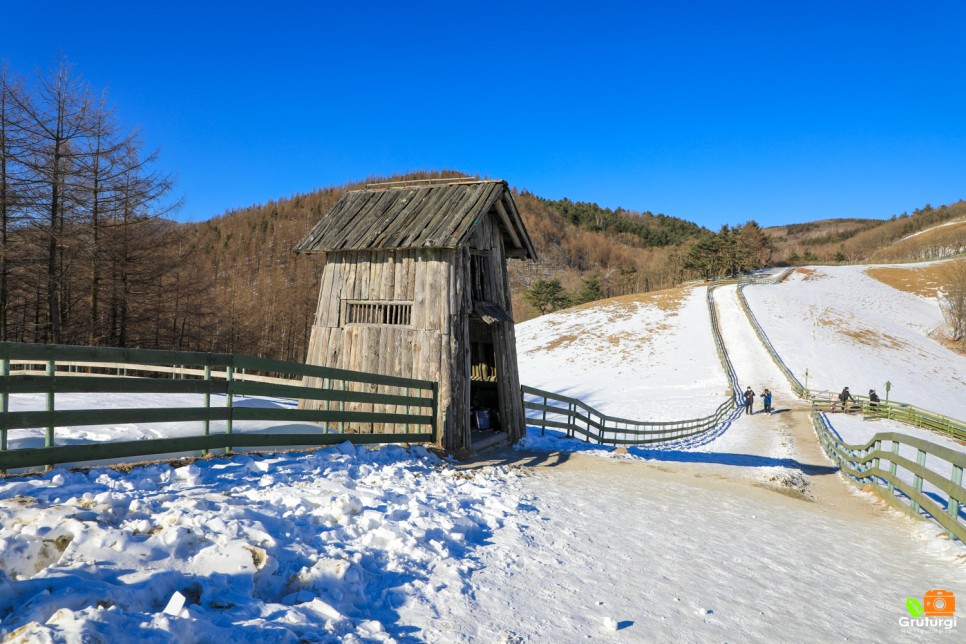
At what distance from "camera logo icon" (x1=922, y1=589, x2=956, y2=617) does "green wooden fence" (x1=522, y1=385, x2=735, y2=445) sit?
7.39 metres

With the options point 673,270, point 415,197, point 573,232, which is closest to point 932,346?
point 673,270

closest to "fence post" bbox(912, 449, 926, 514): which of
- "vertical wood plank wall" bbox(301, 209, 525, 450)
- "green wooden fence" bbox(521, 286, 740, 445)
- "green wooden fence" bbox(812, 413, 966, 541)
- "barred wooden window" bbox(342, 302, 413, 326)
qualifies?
"green wooden fence" bbox(812, 413, 966, 541)

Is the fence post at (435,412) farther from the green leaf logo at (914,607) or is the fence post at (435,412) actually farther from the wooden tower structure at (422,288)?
the green leaf logo at (914,607)

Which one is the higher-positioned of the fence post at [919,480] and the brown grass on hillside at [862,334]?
the brown grass on hillside at [862,334]

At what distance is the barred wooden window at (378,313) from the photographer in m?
11.0

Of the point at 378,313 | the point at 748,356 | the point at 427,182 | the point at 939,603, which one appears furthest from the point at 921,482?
the point at 748,356

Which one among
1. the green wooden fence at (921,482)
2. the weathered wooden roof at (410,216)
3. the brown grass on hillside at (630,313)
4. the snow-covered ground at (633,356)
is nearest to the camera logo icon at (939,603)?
the green wooden fence at (921,482)

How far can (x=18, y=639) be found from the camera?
238 cm

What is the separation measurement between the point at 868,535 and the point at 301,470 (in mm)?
7594

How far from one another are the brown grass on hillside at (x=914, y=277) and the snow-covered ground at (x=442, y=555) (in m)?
82.5

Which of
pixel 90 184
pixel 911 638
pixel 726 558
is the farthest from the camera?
pixel 90 184

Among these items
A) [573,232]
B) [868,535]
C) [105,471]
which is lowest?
[868,535]

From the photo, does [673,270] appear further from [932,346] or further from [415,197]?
[415,197]

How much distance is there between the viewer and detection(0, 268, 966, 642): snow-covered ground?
10.5 ft
